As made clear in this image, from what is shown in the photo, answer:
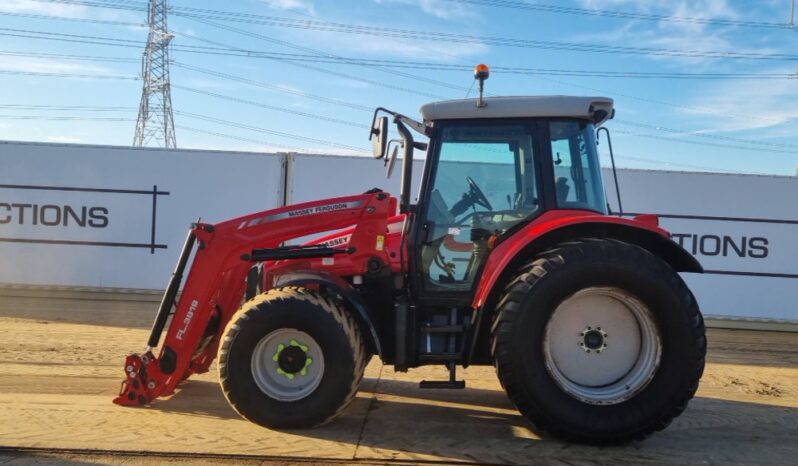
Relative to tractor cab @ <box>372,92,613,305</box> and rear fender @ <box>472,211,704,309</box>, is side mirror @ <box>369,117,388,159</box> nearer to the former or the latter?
tractor cab @ <box>372,92,613,305</box>

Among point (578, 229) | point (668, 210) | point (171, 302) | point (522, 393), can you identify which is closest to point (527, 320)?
point (522, 393)

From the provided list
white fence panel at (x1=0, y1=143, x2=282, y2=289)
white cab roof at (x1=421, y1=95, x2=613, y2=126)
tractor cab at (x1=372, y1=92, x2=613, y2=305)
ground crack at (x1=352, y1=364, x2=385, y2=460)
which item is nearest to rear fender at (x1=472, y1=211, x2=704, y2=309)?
tractor cab at (x1=372, y1=92, x2=613, y2=305)

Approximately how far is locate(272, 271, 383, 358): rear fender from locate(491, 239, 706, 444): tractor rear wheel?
784 millimetres

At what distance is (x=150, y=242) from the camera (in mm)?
9875

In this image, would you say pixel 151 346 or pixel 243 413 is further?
pixel 151 346

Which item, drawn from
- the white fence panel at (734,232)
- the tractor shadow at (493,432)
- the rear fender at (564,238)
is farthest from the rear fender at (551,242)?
the white fence panel at (734,232)

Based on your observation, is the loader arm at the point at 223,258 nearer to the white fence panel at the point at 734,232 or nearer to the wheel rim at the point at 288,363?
the wheel rim at the point at 288,363

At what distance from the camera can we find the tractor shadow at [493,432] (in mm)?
3564

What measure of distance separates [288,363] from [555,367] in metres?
1.66

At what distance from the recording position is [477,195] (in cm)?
418

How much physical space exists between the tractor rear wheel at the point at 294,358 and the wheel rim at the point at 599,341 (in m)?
1.28

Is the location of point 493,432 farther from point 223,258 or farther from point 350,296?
point 223,258

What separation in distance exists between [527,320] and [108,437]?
2.58m

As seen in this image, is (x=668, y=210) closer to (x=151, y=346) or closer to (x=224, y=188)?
(x=224, y=188)
